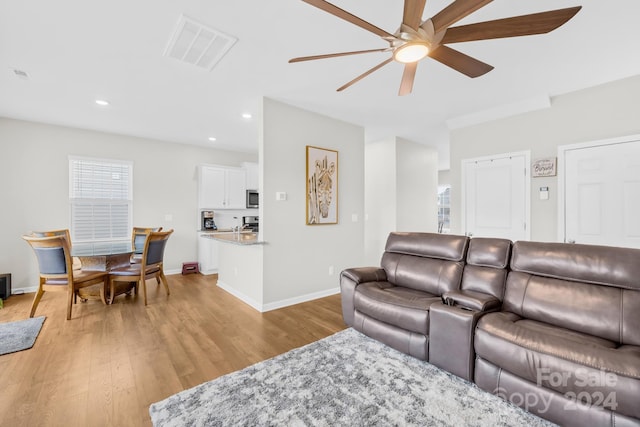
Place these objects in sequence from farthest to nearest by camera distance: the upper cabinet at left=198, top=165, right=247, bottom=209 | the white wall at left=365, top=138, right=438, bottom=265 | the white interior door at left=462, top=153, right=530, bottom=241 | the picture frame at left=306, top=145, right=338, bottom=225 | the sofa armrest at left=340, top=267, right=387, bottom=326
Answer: the upper cabinet at left=198, top=165, right=247, bottom=209, the white wall at left=365, top=138, right=438, bottom=265, the picture frame at left=306, top=145, right=338, bottom=225, the white interior door at left=462, top=153, right=530, bottom=241, the sofa armrest at left=340, top=267, right=387, bottom=326

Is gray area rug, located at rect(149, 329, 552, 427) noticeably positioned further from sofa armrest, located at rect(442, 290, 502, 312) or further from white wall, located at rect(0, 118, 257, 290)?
white wall, located at rect(0, 118, 257, 290)

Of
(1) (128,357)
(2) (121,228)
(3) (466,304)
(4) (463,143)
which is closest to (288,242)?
(1) (128,357)

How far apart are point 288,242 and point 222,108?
2069mm

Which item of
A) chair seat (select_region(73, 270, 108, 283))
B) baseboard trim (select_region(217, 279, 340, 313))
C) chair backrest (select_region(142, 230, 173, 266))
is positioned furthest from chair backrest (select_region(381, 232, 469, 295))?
chair seat (select_region(73, 270, 108, 283))

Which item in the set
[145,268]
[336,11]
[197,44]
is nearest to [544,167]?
[336,11]

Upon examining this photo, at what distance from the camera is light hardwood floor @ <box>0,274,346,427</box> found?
1.73 metres

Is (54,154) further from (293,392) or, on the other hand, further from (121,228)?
(293,392)

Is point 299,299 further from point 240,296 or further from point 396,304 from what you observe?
point 396,304

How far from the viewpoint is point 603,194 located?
10.0 feet

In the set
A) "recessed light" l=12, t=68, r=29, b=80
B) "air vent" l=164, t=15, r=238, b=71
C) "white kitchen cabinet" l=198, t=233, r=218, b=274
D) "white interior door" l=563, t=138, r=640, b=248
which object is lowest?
"white kitchen cabinet" l=198, t=233, r=218, b=274

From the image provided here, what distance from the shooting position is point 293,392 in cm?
184

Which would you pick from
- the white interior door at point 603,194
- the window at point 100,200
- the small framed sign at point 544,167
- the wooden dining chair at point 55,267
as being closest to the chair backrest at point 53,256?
the wooden dining chair at point 55,267

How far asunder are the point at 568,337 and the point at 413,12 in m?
2.06

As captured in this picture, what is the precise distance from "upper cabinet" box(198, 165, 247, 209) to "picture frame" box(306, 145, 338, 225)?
2.81m
